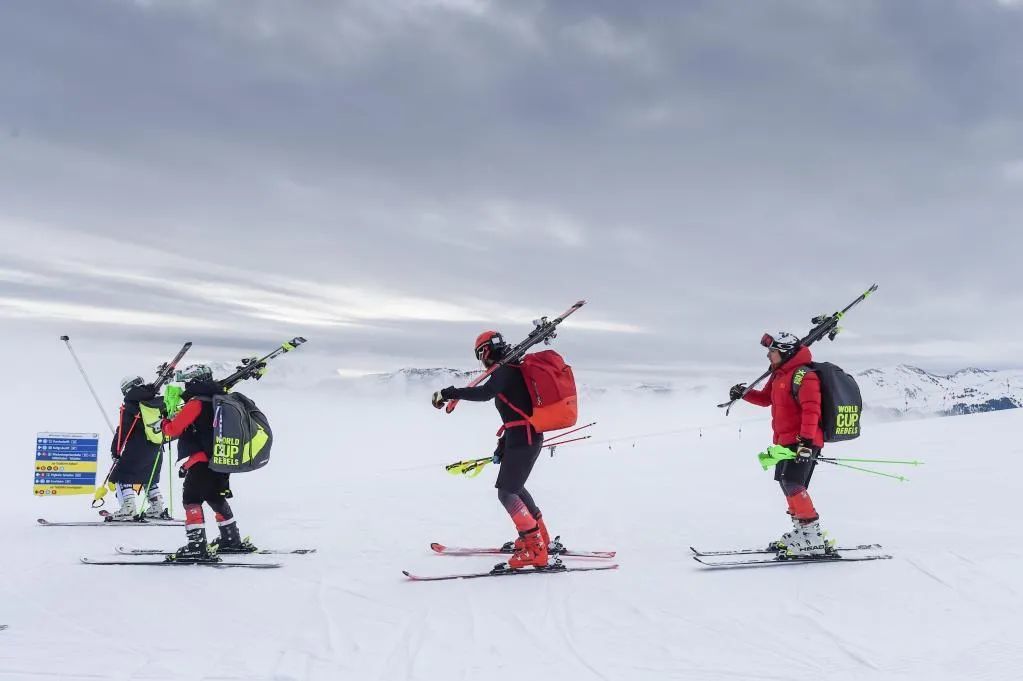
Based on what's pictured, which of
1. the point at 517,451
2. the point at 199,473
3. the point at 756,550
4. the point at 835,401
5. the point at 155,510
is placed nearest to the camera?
the point at 835,401

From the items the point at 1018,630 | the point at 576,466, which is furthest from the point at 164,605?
the point at 576,466

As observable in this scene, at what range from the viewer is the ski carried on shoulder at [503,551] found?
9281 mm

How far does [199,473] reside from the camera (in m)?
9.33

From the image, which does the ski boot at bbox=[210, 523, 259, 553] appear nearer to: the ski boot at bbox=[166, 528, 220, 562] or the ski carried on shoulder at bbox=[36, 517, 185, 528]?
the ski boot at bbox=[166, 528, 220, 562]

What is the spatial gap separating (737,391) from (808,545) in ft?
7.24

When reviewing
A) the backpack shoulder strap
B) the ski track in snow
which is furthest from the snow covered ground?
the backpack shoulder strap

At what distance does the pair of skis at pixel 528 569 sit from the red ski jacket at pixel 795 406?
269 centimetres

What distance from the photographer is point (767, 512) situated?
43.9ft

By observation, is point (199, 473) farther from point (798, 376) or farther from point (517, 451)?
point (798, 376)

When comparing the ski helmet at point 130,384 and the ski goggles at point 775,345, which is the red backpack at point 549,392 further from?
the ski helmet at point 130,384

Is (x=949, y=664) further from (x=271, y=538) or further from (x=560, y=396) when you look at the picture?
(x=271, y=538)

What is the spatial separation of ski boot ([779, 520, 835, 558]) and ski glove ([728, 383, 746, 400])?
191 cm

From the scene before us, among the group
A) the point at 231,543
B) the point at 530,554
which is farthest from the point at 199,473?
the point at 530,554

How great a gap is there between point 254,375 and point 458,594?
467cm
